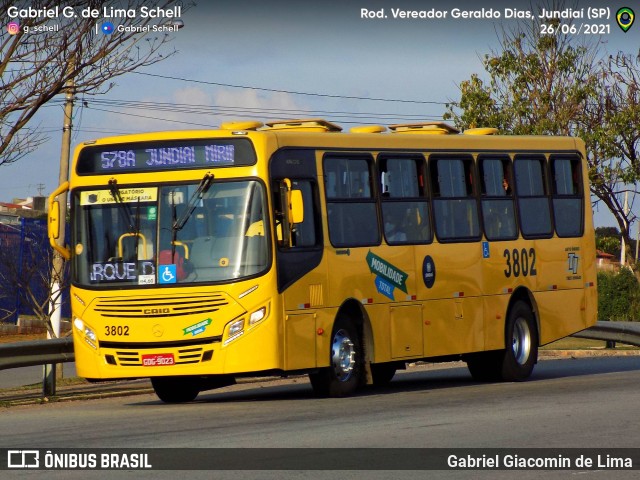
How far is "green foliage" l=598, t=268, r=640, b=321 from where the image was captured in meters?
43.4

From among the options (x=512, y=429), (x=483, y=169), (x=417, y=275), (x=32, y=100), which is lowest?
(x=512, y=429)

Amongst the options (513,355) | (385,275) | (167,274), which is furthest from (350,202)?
(513,355)

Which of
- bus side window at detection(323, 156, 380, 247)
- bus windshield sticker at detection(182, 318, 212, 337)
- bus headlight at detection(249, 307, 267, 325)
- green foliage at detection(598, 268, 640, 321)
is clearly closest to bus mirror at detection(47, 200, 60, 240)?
bus windshield sticker at detection(182, 318, 212, 337)

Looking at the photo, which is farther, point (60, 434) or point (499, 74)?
point (499, 74)

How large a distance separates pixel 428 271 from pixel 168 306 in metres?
4.28

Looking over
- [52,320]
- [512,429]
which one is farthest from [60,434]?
[52,320]

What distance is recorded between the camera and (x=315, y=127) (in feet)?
59.6

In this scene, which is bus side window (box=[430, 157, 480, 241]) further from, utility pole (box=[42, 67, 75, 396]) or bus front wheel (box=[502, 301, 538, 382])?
utility pole (box=[42, 67, 75, 396])

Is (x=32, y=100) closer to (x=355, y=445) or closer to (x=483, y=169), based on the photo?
(x=483, y=169)

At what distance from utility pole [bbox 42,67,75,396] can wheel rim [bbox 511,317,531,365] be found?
265 inches

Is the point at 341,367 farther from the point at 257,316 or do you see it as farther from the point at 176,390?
the point at 176,390

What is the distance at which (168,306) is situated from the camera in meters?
16.1
